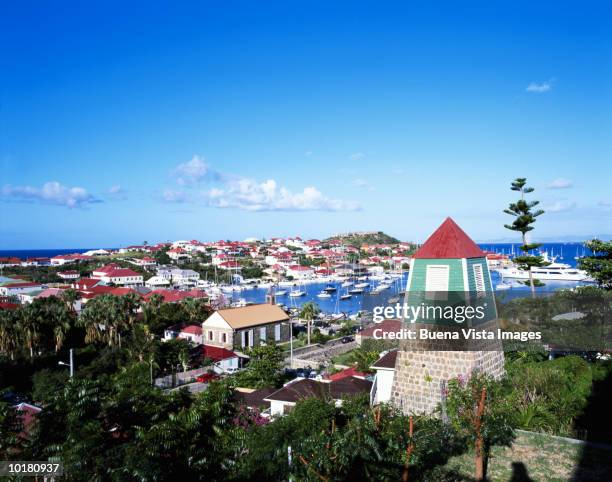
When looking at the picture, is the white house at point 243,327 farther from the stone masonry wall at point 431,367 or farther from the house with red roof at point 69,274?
the house with red roof at point 69,274

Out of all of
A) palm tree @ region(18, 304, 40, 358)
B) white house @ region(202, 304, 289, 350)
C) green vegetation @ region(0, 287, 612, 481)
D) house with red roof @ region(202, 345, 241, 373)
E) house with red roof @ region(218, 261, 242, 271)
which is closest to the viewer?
green vegetation @ region(0, 287, 612, 481)

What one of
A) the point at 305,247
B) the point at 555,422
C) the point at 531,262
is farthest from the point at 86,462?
the point at 305,247

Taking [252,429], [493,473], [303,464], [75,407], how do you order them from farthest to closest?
[493,473]
[252,429]
[75,407]
[303,464]

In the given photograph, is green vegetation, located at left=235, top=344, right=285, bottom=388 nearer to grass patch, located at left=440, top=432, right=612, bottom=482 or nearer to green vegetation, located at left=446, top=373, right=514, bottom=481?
green vegetation, located at left=446, top=373, right=514, bottom=481

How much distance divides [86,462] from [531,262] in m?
20.5

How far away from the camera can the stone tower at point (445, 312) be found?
10102 millimetres

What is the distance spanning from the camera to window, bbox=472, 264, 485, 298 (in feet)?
33.8

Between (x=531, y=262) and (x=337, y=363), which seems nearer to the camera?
(x=531, y=262)

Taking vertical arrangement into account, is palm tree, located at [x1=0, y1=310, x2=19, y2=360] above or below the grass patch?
below

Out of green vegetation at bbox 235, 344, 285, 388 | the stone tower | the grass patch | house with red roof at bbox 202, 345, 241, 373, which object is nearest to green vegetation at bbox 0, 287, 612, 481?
the grass patch

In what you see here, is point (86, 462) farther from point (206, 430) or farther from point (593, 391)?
point (593, 391)

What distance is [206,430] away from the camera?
23.0 ft

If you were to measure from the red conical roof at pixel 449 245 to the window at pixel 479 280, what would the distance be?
275mm

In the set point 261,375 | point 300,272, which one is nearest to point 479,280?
point 261,375
